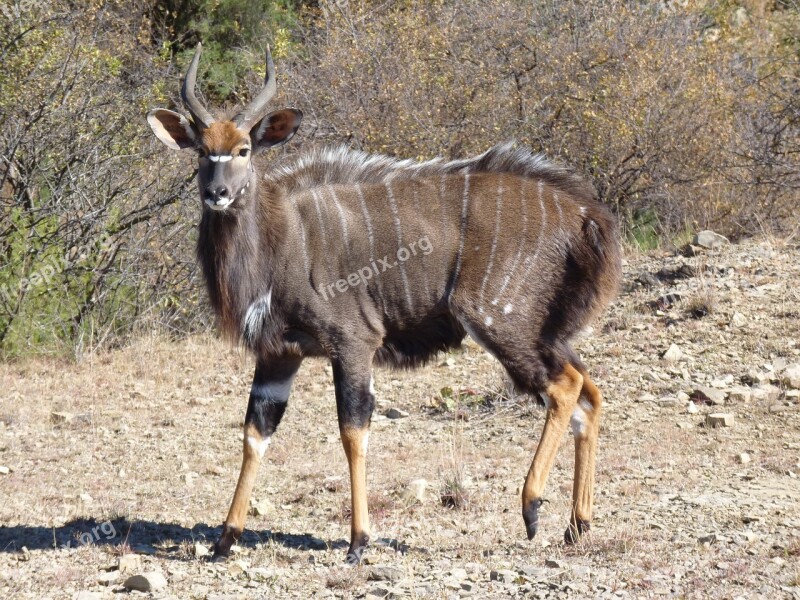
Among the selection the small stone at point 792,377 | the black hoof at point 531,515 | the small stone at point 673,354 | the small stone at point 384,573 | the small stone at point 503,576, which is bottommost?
the small stone at point 384,573

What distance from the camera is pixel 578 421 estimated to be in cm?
487

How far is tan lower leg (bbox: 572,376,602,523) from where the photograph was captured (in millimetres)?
4730

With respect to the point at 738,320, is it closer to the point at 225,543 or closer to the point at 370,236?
the point at 370,236

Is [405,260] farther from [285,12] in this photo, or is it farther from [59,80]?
[285,12]

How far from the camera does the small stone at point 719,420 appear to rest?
6316mm

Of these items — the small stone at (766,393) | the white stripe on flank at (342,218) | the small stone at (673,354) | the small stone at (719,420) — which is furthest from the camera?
the small stone at (673,354)

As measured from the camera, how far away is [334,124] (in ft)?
34.9

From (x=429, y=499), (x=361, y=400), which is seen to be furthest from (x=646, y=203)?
(x=361, y=400)

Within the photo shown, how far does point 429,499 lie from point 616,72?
6.24 m

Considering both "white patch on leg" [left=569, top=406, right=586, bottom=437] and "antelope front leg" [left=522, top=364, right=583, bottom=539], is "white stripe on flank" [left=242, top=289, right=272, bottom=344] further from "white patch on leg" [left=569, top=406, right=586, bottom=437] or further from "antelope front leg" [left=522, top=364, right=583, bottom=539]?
"white patch on leg" [left=569, top=406, right=586, bottom=437]

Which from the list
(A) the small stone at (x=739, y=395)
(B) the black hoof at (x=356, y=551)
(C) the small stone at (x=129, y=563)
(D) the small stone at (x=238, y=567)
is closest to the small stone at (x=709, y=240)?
(A) the small stone at (x=739, y=395)

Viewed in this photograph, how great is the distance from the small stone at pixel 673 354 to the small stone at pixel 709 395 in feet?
1.82

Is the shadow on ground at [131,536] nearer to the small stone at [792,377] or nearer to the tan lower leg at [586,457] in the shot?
the tan lower leg at [586,457]

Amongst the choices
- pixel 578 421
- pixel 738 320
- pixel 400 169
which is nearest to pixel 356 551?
pixel 578 421
